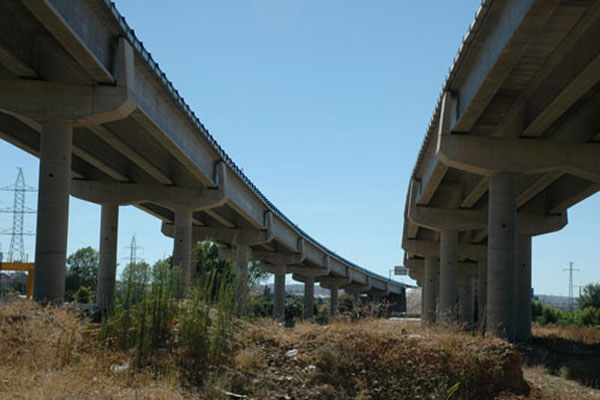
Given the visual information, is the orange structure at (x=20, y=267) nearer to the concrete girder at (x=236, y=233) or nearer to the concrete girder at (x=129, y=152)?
the concrete girder at (x=236, y=233)

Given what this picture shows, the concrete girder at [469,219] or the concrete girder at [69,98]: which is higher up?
the concrete girder at [69,98]

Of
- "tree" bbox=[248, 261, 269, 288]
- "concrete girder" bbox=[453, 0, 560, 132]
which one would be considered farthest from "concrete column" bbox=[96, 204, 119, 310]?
"concrete girder" bbox=[453, 0, 560, 132]

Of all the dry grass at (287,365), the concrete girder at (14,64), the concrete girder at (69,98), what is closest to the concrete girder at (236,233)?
the concrete girder at (69,98)

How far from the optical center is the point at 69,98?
22.7 m

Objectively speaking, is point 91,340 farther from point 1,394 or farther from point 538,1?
point 538,1

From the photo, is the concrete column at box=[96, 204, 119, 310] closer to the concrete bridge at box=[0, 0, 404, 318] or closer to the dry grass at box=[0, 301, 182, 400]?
the concrete bridge at box=[0, 0, 404, 318]

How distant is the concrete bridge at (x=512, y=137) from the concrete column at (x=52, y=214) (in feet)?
40.8

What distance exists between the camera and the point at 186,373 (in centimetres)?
1079

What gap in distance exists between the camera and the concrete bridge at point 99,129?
20.3 m

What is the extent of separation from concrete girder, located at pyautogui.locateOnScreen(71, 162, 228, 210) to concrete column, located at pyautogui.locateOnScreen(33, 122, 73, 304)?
15170 millimetres

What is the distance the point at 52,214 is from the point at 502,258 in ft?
54.2

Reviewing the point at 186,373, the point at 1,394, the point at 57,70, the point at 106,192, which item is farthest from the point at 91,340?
the point at 106,192

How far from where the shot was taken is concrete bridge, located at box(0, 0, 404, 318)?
2033 cm

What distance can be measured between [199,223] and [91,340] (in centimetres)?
4344
